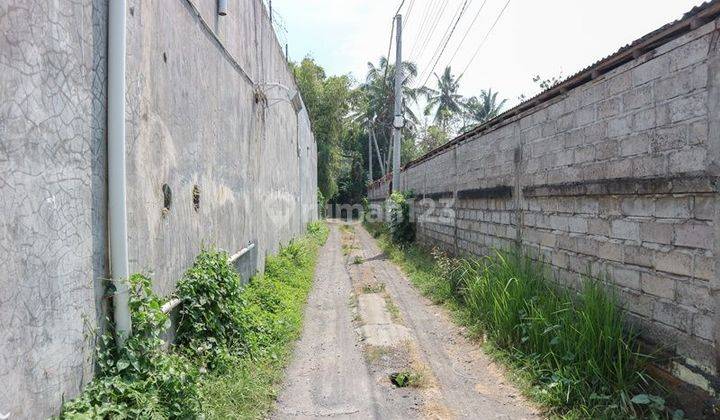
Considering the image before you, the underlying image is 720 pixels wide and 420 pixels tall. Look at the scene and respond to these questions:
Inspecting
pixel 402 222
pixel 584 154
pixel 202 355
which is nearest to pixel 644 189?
pixel 584 154

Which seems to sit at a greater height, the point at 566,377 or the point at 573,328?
the point at 573,328

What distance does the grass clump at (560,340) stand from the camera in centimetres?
341

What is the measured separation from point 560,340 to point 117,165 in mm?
3705

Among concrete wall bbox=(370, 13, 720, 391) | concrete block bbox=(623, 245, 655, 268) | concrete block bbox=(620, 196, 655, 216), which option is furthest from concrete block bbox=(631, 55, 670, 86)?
concrete block bbox=(623, 245, 655, 268)

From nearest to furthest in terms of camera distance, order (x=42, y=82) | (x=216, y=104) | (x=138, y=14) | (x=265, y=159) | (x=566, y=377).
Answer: (x=42, y=82), (x=138, y=14), (x=566, y=377), (x=216, y=104), (x=265, y=159)

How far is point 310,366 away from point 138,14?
3467 mm

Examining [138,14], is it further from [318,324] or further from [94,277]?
[318,324]

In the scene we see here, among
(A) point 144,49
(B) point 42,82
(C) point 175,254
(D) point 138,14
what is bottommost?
(C) point 175,254

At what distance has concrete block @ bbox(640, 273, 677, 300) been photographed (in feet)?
10.8

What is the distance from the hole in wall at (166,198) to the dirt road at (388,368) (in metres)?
1.84

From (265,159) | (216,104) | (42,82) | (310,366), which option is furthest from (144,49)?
(265,159)

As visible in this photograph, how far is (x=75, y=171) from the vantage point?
2.42m

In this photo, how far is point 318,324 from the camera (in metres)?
6.38

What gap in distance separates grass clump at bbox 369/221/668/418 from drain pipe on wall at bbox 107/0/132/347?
3.14 m
